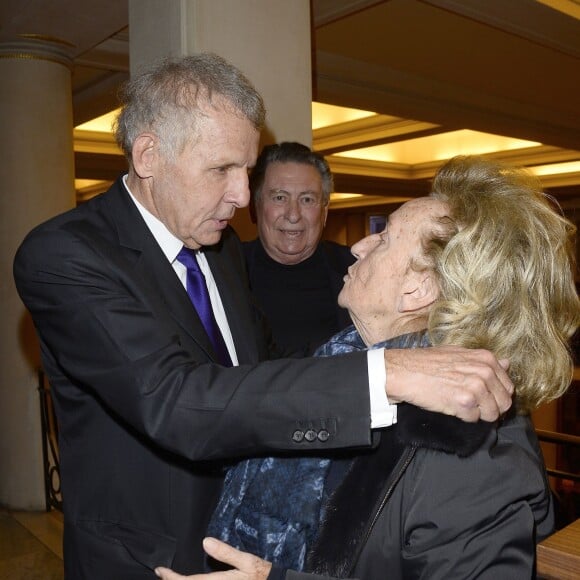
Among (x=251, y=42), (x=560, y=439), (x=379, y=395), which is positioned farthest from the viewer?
(x=251, y=42)

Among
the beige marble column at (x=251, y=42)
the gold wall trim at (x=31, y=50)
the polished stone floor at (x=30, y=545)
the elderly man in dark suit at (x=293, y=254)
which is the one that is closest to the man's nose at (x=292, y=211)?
the elderly man in dark suit at (x=293, y=254)

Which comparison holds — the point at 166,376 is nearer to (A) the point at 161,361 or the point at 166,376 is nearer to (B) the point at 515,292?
(A) the point at 161,361

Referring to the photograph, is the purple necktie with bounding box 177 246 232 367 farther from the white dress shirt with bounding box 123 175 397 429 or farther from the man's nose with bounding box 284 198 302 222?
the man's nose with bounding box 284 198 302 222

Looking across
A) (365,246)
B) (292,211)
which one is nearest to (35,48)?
(292,211)

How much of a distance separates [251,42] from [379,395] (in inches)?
84.0

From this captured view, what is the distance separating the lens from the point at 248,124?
5.72 ft

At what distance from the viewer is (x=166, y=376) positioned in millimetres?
1389

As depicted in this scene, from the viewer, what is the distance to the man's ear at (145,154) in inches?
67.3

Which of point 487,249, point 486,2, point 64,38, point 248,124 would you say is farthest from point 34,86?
point 487,249

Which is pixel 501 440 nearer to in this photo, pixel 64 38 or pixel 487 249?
pixel 487 249

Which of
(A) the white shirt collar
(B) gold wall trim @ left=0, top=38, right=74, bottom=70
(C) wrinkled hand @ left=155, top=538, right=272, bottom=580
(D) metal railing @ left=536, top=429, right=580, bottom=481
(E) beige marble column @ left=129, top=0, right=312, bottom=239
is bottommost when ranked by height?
(D) metal railing @ left=536, top=429, right=580, bottom=481

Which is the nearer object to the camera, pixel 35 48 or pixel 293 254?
pixel 293 254

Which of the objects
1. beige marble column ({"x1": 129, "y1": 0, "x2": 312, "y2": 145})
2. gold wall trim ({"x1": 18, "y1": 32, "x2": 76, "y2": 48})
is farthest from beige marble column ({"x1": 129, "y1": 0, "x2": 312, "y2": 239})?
gold wall trim ({"x1": 18, "y1": 32, "x2": 76, "y2": 48})

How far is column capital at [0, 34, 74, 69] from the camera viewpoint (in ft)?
16.4
